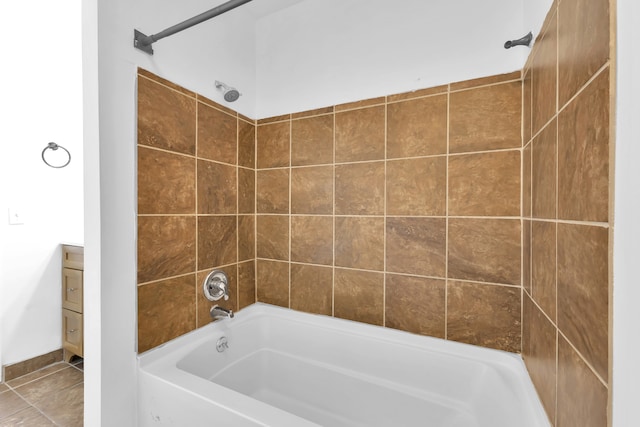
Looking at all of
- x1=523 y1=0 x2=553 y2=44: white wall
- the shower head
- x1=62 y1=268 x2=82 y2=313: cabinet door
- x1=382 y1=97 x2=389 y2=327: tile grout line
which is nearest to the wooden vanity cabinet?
x1=62 y1=268 x2=82 y2=313: cabinet door

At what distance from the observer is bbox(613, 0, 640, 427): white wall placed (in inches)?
15.0

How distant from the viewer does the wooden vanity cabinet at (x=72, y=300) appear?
1.99 metres

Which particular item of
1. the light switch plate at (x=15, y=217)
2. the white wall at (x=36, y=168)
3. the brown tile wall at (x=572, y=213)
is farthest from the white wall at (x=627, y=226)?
the light switch plate at (x=15, y=217)

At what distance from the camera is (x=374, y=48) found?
1411 mm

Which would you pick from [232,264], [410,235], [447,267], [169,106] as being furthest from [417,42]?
[232,264]

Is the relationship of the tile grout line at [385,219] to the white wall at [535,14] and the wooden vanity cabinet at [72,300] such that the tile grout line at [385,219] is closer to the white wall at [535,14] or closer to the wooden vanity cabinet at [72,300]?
the white wall at [535,14]

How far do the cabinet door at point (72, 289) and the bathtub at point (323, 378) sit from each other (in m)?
1.33

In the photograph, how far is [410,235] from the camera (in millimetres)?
1322

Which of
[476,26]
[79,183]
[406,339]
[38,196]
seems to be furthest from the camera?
[79,183]

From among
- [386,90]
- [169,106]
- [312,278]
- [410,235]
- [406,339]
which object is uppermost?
[386,90]

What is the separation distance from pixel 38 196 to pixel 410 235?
257 cm

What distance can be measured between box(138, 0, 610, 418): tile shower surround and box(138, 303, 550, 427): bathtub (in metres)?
0.08

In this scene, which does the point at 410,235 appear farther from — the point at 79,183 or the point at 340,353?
the point at 79,183

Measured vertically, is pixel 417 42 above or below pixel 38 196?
above
